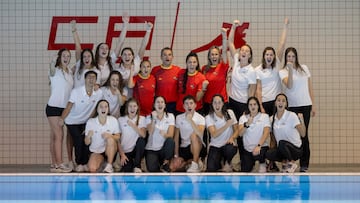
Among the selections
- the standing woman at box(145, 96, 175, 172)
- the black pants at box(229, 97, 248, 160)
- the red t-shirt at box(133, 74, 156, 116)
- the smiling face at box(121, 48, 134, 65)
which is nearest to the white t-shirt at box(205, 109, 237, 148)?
the black pants at box(229, 97, 248, 160)

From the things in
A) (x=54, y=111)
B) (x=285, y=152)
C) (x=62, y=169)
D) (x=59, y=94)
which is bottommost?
(x=62, y=169)

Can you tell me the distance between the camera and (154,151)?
997 centimetres

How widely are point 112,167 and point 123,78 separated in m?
1.17

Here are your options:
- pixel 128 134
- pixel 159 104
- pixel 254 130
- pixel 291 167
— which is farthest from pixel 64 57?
pixel 291 167

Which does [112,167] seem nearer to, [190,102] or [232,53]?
[190,102]

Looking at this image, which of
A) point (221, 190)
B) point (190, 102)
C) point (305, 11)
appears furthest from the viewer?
point (305, 11)

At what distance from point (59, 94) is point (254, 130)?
8.48 ft

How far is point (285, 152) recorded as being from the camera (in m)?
9.76

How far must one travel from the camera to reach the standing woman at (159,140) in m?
9.91

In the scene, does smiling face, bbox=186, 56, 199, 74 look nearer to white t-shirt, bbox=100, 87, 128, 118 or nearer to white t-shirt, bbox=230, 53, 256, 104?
white t-shirt, bbox=230, 53, 256, 104

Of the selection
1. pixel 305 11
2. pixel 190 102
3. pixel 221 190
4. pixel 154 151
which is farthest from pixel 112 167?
pixel 305 11

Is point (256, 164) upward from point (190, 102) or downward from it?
downward

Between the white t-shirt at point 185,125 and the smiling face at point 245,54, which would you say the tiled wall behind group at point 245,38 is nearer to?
the smiling face at point 245,54

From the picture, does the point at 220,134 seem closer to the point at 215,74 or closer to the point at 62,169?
the point at 215,74
